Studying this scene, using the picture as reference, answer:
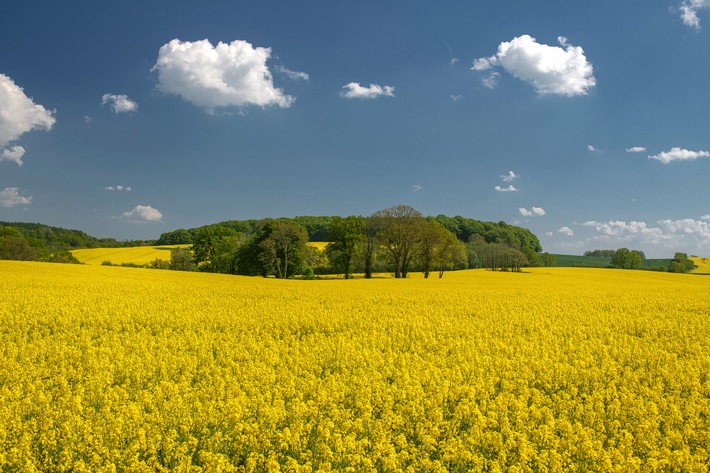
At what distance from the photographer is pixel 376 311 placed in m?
17.3

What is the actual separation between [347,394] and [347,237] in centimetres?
4598

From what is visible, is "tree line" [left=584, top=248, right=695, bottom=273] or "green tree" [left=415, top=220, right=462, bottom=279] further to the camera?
"tree line" [left=584, top=248, right=695, bottom=273]

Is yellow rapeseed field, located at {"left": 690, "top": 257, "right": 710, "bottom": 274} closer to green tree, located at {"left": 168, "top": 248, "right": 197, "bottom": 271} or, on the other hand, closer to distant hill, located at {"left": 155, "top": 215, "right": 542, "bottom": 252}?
distant hill, located at {"left": 155, "top": 215, "right": 542, "bottom": 252}

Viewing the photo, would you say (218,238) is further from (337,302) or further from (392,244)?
(337,302)

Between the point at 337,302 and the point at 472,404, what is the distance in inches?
561

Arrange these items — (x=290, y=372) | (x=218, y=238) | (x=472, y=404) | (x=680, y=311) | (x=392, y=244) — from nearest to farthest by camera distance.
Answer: (x=472, y=404)
(x=290, y=372)
(x=680, y=311)
(x=392, y=244)
(x=218, y=238)

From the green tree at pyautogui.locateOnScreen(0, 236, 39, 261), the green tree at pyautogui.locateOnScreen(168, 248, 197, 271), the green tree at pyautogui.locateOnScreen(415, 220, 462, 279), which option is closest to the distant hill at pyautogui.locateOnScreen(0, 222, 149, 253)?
the green tree at pyautogui.locateOnScreen(168, 248, 197, 271)

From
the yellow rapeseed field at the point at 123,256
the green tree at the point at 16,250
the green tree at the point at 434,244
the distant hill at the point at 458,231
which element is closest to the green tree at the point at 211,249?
the green tree at the point at 16,250

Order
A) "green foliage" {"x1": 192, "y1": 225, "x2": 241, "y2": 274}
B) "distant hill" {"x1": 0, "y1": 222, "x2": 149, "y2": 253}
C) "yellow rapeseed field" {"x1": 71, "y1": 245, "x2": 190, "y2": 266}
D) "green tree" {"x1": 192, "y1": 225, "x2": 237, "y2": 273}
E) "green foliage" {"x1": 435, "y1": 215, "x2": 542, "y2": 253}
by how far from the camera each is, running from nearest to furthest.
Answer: "green foliage" {"x1": 192, "y1": 225, "x2": 241, "y2": 274}, "green tree" {"x1": 192, "y1": 225, "x2": 237, "y2": 273}, "yellow rapeseed field" {"x1": 71, "y1": 245, "x2": 190, "y2": 266}, "green foliage" {"x1": 435, "y1": 215, "x2": 542, "y2": 253}, "distant hill" {"x1": 0, "y1": 222, "x2": 149, "y2": 253}

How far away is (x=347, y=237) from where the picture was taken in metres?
53.1

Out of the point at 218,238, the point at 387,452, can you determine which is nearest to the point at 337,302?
the point at 387,452

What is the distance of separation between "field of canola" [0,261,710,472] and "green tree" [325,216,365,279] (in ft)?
123

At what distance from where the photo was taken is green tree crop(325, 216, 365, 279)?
175ft

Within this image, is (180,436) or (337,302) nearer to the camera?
(180,436)
